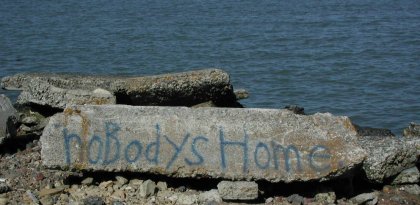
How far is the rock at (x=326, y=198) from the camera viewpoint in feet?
19.8

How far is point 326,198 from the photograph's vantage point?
6.04 meters

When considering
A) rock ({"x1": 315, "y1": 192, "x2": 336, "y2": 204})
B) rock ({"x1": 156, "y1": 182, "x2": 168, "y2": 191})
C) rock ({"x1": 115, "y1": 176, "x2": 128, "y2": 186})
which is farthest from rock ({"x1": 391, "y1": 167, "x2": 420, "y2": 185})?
rock ({"x1": 115, "y1": 176, "x2": 128, "y2": 186})

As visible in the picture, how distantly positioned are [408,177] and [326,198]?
1.02 metres

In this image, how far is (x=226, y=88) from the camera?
779 cm

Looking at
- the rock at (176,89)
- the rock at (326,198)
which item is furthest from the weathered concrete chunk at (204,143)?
the rock at (176,89)

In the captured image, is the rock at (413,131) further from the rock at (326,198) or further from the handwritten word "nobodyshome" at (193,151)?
the handwritten word "nobodyshome" at (193,151)

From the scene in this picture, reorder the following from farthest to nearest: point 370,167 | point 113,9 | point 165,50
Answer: point 113,9
point 165,50
point 370,167

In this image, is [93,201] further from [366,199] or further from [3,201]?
[366,199]

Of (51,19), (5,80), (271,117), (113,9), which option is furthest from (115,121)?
(113,9)

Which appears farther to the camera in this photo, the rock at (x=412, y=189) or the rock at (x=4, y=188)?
the rock at (x=412, y=189)

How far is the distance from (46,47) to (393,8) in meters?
13.1

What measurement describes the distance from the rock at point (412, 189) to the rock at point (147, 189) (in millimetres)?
2479

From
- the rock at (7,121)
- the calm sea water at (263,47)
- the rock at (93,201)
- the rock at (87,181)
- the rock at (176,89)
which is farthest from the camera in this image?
the calm sea water at (263,47)

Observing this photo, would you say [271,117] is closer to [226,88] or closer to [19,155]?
[226,88]
